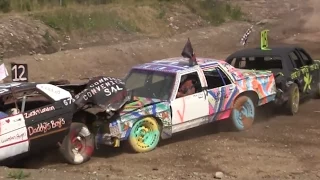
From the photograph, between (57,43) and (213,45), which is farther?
(213,45)

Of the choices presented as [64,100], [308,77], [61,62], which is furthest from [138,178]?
[61,62]

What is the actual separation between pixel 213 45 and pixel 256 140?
19.1 meters

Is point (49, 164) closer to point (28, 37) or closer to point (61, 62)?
point (61, 62)

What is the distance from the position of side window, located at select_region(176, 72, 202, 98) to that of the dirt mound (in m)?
12.5

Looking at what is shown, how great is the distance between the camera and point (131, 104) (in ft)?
34.6

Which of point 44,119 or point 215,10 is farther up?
point 44,119

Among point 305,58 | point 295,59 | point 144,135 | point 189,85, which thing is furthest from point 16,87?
point 305,58

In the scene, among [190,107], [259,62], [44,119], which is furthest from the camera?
[259,62]

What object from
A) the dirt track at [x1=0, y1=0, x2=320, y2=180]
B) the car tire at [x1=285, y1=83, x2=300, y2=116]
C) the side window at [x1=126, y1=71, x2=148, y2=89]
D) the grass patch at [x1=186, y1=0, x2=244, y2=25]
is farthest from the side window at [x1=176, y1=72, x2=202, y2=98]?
the grass patch at [x1=186, y1=0, x2=244, y2=25]

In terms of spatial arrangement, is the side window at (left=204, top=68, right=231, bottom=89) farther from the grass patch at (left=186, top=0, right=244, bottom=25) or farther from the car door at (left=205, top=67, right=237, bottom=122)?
the grass patch at (left=186, top=0, right=244, bottom=25)

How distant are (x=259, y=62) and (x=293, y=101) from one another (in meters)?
1.20

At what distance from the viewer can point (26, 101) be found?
31.8 feet

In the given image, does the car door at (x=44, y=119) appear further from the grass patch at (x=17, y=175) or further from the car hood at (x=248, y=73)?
the car hood at (x=248, y=73)

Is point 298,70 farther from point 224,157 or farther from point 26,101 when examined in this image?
point 26,101
